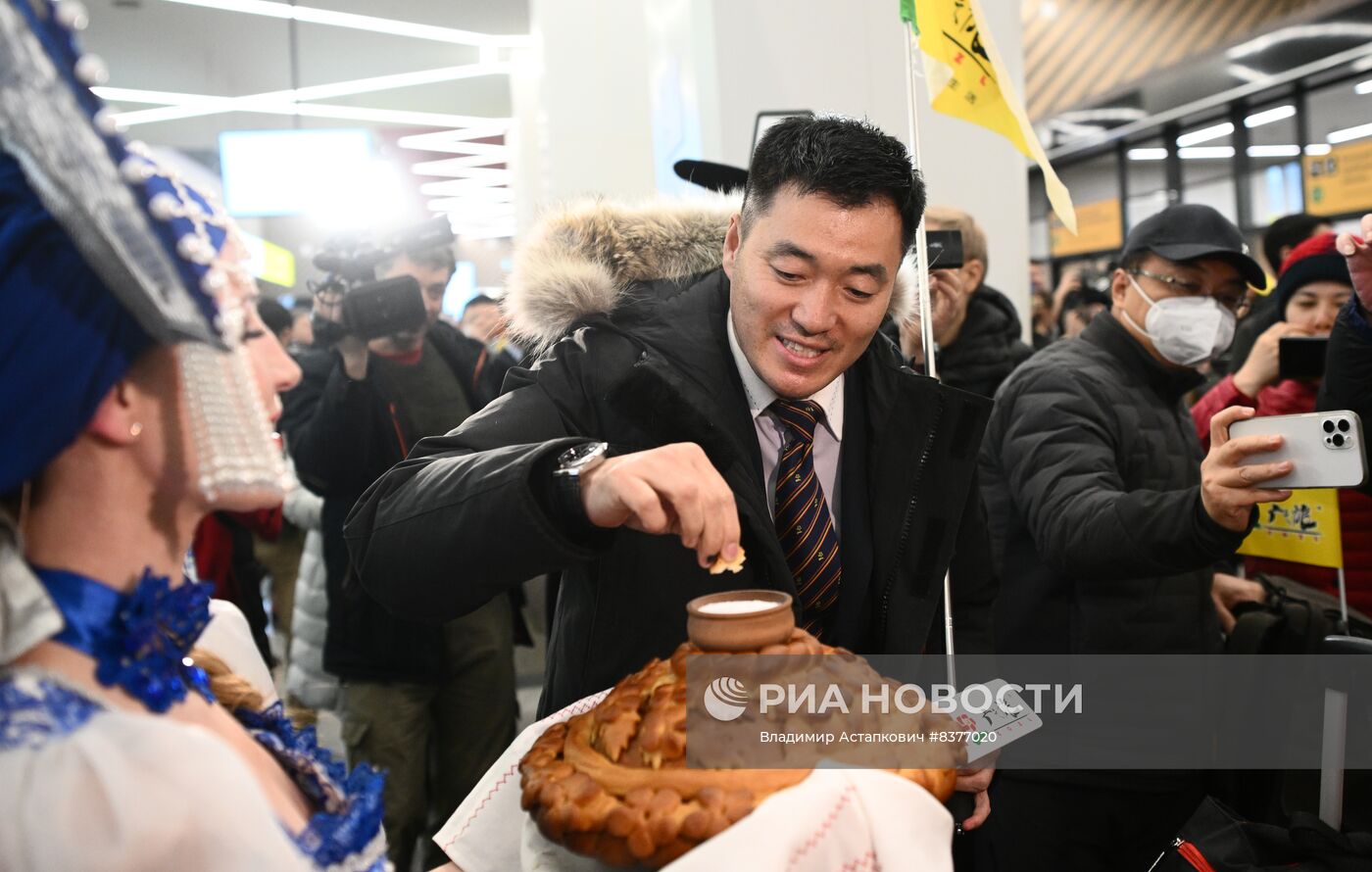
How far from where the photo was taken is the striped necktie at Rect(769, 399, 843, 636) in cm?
157

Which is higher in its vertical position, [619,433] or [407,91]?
[407,91]

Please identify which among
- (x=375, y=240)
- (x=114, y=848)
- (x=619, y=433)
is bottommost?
(x=114, y=848)

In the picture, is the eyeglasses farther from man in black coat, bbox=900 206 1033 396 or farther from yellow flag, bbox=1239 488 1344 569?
man in black coat, bbox=900 206 1033 396

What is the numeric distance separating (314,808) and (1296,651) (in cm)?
235

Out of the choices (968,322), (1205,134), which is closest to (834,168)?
(968,322)

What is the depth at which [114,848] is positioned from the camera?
0.63m

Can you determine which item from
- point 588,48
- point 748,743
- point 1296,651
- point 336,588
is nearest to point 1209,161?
point 588,48

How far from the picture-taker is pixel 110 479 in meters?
0.76

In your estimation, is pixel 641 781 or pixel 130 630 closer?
pixel 130 630

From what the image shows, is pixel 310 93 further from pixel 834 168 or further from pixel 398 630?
pixel 834 168

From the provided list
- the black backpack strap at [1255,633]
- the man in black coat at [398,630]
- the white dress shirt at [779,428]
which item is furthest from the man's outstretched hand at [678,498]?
the black backpack strap at [1255,633]

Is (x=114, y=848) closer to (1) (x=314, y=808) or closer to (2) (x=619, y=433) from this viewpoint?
(1) (x=314, y=808)

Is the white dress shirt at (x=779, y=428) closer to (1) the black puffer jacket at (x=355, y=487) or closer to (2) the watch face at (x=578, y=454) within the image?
(2) the watch face at (x=578, y=454)

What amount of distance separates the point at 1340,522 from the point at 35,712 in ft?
8.74
